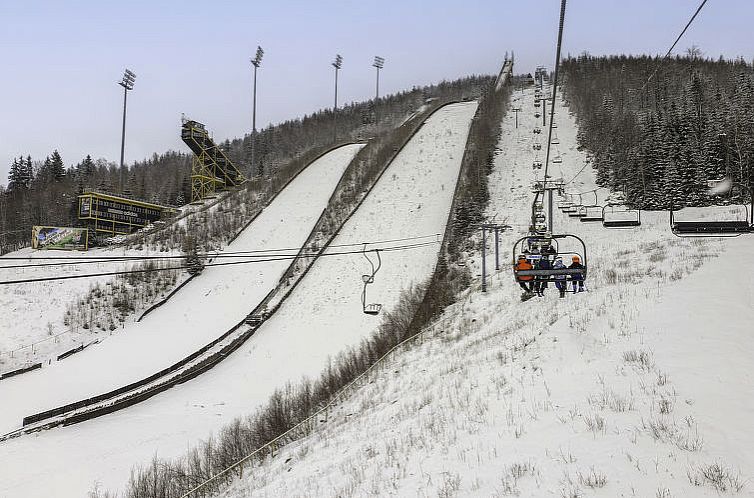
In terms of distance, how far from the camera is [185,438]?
16266mm

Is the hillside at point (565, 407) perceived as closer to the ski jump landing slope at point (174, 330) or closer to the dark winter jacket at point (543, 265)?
the dark winter jacket at point (543, 265)

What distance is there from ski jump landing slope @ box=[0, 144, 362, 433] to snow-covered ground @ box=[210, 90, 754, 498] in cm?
1223

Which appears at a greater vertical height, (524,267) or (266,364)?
(524,267)

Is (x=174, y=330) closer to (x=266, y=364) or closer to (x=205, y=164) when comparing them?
(x=266, y=364)

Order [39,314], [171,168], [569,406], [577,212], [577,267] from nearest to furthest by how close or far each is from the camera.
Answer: [569,406]
[577,267]
[39,314]
[577,212]
[171,168]

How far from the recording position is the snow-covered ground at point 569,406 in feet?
22.0

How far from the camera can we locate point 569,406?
859cm

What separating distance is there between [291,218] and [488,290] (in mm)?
20600

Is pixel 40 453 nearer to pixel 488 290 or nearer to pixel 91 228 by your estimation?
pixel 488 290

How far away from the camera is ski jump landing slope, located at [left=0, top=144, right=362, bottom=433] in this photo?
20.4m

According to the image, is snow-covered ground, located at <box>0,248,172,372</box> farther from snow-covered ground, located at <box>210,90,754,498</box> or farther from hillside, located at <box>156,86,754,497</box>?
snow-covered ground, located at <box>210,90,754,498</box>

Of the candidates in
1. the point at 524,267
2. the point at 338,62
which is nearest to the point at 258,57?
the point at 338,62

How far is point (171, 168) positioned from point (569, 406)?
114 m

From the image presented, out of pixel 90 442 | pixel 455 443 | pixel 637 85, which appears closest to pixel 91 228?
pixel 90 442
